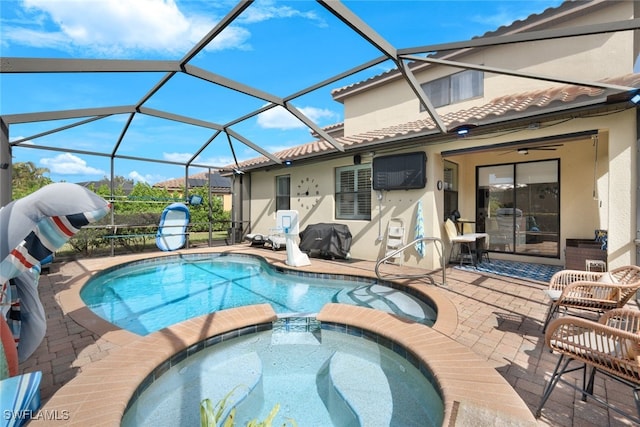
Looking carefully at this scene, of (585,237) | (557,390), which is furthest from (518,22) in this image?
(557,390)

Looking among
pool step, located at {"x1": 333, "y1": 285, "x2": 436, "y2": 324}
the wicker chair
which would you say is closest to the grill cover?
pool step, located at {"x1": 333, "y1": 285, "x2": 436, "y2": 324}

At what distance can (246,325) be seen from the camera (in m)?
4.25

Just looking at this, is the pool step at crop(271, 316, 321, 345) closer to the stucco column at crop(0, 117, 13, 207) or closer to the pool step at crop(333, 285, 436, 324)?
the pool step at crop(333, 285, 436, 324)

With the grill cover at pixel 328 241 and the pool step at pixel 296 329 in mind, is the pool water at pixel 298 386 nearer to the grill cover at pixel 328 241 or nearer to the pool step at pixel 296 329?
the pool step at pixel 296 329

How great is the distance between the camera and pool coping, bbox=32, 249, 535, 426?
2.25 metres

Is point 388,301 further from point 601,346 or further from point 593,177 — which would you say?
point 593,177

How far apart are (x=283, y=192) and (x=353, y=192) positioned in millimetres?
4027

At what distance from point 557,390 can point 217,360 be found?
3.76m

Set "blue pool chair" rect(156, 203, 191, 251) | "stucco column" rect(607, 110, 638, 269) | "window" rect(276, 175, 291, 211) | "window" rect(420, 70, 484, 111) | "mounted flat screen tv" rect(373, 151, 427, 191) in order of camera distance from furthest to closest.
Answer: "window" rect(276, 175, 291, 211)
"blue pool chair" rect(156, 203, 191, 251)
"window" rect(420, 70, 484, 111)
"mounted flat screen tv" rect(373, 151, 427, 191)
"stucco column" rect(607, 110, 638, 269)

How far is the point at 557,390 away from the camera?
273 centimetres

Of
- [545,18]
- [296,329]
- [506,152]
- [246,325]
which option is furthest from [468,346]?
[545,18]

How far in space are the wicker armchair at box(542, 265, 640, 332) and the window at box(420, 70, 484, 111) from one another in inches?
274

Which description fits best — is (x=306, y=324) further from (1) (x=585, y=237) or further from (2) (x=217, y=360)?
(1) (x=585, y=237)

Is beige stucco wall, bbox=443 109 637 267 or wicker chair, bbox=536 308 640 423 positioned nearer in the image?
wicker chair, bbox=536 308 640 423
